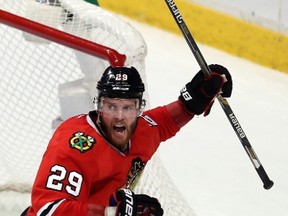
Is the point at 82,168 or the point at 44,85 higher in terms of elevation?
the point at 44,85

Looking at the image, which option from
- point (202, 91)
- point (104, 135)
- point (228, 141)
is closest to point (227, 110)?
point (202, 91)

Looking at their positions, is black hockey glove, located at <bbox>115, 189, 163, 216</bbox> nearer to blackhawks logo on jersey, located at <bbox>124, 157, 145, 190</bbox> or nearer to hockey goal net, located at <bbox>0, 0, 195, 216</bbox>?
blackhawks logo on jersey, located at <bbox>124, 157, 145, 190</bbox>

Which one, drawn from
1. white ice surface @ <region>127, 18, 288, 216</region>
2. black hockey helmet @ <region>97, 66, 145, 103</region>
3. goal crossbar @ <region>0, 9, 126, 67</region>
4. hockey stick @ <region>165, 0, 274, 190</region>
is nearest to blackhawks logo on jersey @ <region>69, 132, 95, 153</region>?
black hockey helmet @ <region>97, 66, 145, 103</region>

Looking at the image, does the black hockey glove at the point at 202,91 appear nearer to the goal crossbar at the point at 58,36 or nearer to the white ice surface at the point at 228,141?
the goal crossbar at the point at 58,36

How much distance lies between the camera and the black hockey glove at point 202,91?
2.47 m

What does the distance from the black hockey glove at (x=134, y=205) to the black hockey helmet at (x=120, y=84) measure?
0.27 metres

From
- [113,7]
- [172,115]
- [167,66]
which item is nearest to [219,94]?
[172,115]

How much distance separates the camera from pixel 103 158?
2111 millimetres

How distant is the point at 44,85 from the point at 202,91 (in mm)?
721

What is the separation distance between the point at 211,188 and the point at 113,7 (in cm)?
198

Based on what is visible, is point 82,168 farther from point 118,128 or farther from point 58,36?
point 58,36

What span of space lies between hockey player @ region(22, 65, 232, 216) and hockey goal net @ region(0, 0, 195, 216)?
37 centimetres

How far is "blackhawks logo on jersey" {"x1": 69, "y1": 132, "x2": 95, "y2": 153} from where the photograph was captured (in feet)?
6.76

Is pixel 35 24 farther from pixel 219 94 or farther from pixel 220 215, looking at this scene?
pixel 220 215
